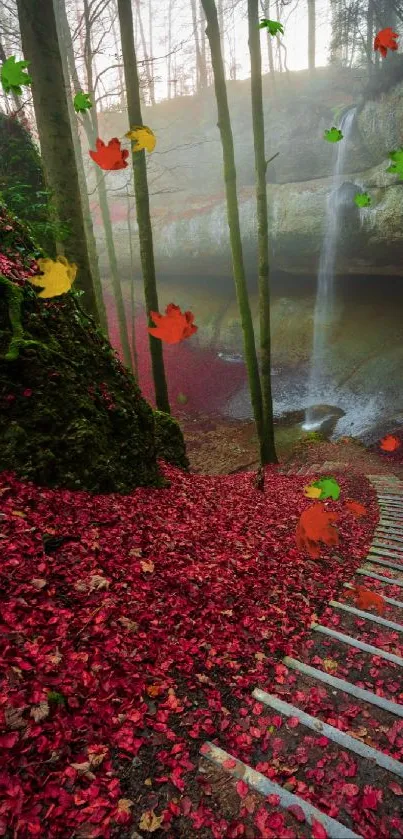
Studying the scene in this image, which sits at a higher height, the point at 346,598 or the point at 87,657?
the point at 87,657

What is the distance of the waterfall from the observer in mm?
20328

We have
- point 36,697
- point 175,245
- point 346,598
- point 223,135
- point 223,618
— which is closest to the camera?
point 36,697

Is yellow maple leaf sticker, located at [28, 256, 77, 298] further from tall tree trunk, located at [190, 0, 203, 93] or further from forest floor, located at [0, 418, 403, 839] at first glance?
tall tree trunk, located at [190, 0, 203, 93]

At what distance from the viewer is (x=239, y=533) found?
5922mm

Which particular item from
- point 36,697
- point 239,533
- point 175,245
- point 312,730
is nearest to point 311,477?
point 239,533

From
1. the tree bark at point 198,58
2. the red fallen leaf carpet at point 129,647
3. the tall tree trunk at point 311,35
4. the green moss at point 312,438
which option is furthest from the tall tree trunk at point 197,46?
the red fallen leaf carpet at point 129,647

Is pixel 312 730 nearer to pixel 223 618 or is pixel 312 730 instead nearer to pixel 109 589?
pixel 223 618

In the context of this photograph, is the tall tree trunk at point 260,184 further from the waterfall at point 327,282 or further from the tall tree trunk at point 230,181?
the waterfall at point 327,282

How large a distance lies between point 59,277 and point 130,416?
2445 mm

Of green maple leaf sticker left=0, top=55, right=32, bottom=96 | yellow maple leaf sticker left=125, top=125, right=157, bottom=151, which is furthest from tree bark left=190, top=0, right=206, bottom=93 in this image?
green maple leaf sticker left=0, top=55, right=32, bottom=96

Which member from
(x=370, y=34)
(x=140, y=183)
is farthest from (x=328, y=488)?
(x=370, y=34)

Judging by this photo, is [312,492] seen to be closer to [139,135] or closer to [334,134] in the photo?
[139,135]

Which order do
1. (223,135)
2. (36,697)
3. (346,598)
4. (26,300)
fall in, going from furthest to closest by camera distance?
(223,135) < (26,300) < (346,598) < (36,697)

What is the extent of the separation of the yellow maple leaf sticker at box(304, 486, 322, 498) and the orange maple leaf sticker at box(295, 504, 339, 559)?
0.92 m
